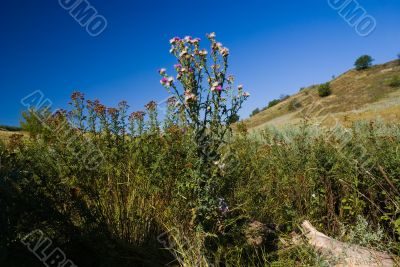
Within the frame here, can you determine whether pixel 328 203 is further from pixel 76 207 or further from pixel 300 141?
pixel 76 207

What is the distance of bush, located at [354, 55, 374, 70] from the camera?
207 feet

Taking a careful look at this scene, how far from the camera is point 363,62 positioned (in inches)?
2544

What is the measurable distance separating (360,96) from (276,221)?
1545 inches

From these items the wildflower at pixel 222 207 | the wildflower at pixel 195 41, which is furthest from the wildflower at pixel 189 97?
the wildflower at pixel 222 207

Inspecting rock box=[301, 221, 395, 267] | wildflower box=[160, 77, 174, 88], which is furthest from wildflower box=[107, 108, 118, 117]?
rock box=[301, 221, 395, 267]

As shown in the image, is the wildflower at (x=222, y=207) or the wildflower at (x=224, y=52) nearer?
the wildflower at (x=222, y=207)

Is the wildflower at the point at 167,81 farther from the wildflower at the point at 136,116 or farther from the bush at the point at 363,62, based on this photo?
the bush at the point at 363,62

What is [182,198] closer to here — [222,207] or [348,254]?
[222,207]

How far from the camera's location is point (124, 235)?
156 inches

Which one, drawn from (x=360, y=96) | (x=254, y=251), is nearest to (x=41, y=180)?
(x=254, y=251)

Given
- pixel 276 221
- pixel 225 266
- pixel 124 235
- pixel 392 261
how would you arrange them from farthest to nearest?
pixel 276 221 → pixel 124 235 → pixel 225 266 → pixel 392 261

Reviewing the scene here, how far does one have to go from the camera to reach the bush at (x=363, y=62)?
207 ft

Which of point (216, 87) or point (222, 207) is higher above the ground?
point (216, 87)

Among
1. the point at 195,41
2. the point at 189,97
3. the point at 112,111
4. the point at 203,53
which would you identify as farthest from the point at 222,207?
the point at 112,111
